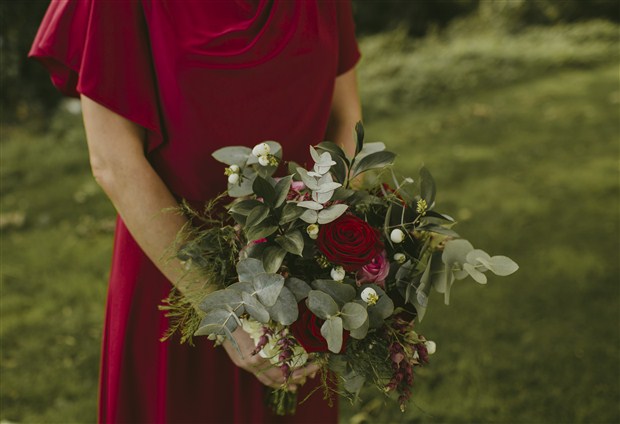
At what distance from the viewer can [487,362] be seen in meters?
3.91

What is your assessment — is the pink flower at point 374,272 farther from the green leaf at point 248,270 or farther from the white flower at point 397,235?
the green leaf at point 248,270

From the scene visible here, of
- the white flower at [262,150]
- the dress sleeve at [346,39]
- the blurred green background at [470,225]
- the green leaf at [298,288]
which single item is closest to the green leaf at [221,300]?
the green leaf at [298,288]

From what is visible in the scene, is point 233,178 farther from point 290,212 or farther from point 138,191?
point 138,191

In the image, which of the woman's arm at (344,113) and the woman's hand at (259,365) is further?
the woman's arm at (344,113)

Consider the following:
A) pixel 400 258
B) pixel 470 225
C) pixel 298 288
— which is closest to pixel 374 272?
pixel 400 258

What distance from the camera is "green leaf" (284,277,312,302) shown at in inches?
55.2

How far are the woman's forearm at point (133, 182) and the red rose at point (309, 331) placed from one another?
14.6 inches

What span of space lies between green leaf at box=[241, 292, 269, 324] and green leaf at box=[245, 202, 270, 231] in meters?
0.15

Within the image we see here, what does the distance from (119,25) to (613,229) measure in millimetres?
4852

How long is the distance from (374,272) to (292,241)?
0.69ft

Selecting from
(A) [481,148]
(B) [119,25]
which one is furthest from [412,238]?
(A) [481,148]

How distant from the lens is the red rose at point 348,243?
137cm

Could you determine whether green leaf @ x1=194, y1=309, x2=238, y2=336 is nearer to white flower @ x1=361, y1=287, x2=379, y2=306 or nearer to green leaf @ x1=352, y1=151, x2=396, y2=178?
white flower @ x1=361, y1=287, x2=379, y2=306

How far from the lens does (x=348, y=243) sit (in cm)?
137
